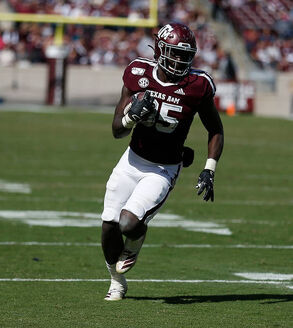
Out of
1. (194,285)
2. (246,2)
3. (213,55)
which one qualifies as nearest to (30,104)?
(213,55)

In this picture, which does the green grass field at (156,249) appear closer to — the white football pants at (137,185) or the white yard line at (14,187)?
the white yard line at (14,187)

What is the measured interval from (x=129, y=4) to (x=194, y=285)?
24.7m

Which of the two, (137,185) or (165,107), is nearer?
(165,107)

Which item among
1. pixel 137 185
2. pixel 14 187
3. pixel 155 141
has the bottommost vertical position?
pixel 14 187

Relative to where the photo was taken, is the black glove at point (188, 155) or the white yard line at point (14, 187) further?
the white yard line at point (14, 187)

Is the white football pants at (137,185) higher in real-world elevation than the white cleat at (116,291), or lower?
higher

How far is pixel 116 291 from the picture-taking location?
6113mm

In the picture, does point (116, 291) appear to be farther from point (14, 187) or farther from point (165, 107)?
point (14, 187)

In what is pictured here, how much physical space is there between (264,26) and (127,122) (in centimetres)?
2957

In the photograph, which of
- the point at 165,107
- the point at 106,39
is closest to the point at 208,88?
the point at 165,107

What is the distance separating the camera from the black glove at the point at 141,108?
18.7ft

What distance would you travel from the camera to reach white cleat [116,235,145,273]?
6051mm

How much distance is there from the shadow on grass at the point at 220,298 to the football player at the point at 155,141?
278 mm

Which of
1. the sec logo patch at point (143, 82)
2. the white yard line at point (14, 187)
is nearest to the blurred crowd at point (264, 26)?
the white yard line at point (14, 187)
